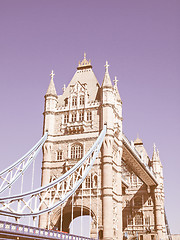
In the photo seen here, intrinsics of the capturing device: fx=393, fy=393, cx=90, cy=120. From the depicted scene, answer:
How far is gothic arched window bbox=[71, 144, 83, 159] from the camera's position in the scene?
4968 centimetres

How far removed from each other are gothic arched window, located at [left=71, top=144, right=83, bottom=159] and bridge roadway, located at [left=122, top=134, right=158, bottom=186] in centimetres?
803

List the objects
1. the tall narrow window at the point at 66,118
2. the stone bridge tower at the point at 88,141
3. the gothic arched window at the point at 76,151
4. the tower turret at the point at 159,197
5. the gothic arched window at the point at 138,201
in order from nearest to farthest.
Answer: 1. the stone bridge tower at the point at 88,141
2. the gothic arched window at the point at 76,151
3. the tall narrow window at the point at 66,118
4. the tower turret at the point at 159,197
5. the gothic arched window at the point at 138,201

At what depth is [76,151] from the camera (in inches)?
1967

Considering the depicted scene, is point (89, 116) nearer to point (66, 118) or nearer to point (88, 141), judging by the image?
point (66, 118)

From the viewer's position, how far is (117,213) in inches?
1908

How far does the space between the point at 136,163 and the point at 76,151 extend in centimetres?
1923

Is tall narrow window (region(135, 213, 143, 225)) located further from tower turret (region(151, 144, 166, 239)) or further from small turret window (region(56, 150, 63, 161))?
small turret window (region(56, 150, 63, 161))

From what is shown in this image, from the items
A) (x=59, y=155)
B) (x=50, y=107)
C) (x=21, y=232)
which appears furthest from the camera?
(x=50, y=107)

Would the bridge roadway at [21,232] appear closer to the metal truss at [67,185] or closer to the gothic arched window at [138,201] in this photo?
the metal truss at [67,185]

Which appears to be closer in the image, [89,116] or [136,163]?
[89,116]

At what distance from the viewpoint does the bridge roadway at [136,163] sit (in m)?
59.3

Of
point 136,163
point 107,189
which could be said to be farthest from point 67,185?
point 136,163

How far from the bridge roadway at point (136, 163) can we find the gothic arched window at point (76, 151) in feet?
26.4

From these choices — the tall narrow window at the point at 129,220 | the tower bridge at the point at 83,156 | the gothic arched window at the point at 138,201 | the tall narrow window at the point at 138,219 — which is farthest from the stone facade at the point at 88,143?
the tall narrow window at the point at 129,220
